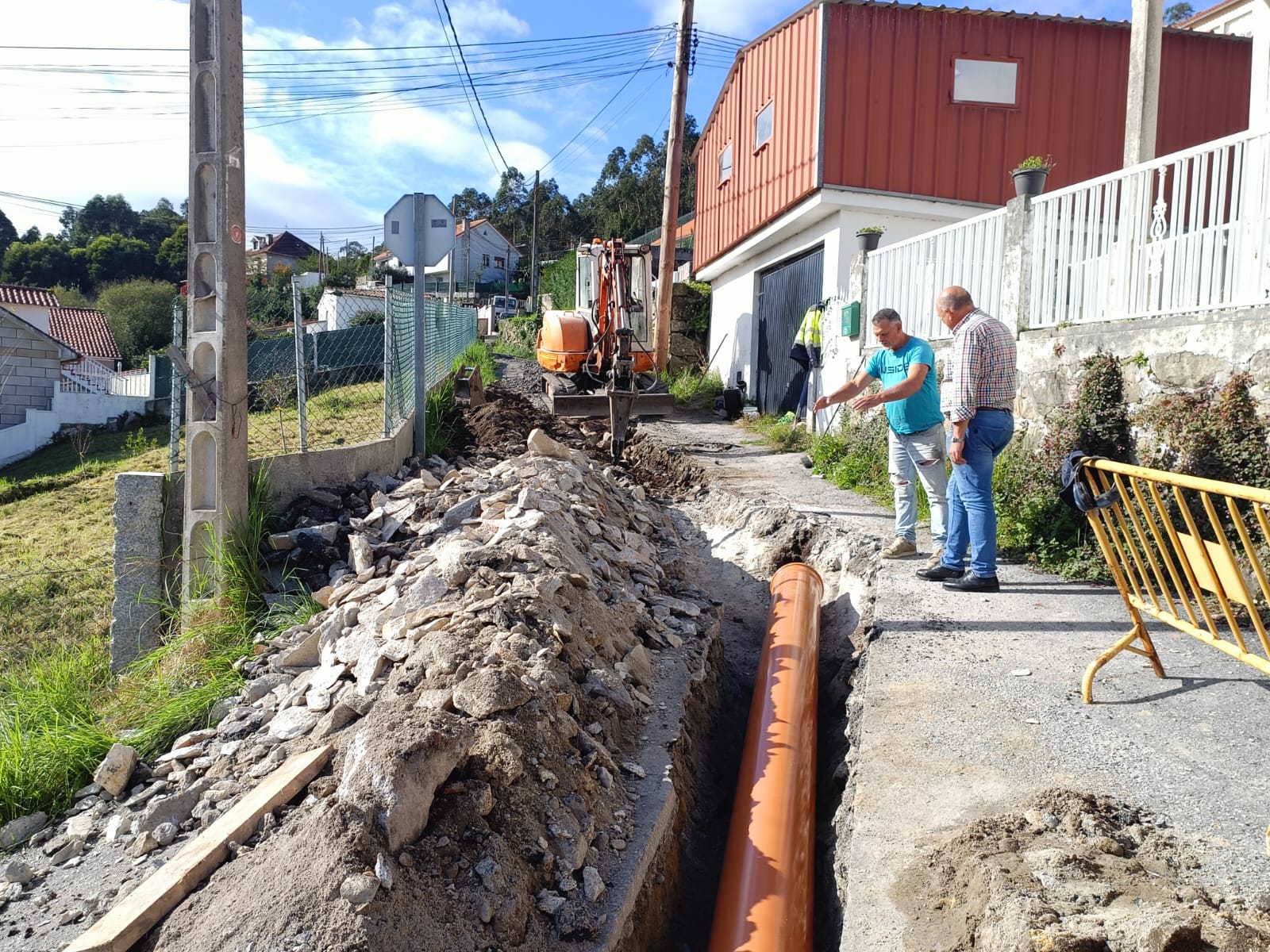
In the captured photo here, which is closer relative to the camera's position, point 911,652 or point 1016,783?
point 1016,783

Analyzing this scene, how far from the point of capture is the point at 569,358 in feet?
41.7

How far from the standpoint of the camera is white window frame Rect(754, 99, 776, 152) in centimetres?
1373

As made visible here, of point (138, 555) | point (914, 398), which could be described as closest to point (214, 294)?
point (138, 555)

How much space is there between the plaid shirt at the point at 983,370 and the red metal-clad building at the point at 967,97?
7213mm

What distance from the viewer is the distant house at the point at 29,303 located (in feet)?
113

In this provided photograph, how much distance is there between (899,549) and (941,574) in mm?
543

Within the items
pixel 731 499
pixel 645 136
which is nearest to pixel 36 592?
pixel 731 499

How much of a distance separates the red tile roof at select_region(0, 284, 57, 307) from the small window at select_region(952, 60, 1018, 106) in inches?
1353

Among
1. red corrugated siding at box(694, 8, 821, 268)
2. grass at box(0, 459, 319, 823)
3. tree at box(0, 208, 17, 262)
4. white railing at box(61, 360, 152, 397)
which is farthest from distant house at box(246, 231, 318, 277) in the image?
grass at box(0, 459, 319, 823)

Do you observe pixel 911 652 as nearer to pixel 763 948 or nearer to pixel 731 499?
pixel 763 948

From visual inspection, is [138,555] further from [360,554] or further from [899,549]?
[899,549]

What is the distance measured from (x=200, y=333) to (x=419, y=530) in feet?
6.04

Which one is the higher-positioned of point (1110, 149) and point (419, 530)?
point (1110, 149)

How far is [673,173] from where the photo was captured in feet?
54.5
